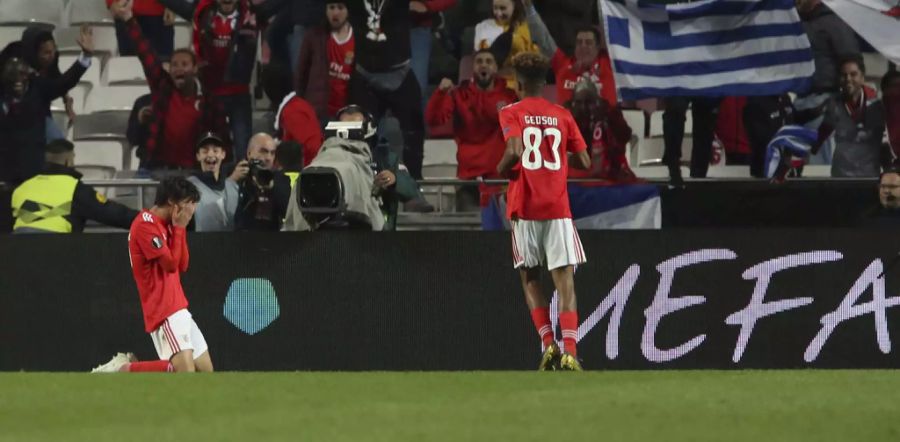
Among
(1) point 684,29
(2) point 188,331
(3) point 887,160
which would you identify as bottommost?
(2) point 188,331

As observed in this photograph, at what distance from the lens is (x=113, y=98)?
1648cm

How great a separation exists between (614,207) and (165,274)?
158 inches

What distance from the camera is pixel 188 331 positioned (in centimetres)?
1066

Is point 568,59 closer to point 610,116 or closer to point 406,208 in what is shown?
point 610,116

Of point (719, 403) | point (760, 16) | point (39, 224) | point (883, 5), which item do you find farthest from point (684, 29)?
point (719, 403)

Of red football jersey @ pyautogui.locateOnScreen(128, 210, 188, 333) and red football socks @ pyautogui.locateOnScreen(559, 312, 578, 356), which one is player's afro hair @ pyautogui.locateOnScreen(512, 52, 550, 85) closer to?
red football socks @ pyautogui.locateOnScreen(559, 312, 578, 356)

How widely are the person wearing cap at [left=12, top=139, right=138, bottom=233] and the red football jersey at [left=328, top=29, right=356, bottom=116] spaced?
2331 millimetres

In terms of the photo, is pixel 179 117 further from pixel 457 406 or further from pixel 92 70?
pixel 457 406

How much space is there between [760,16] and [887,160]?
1.66 meters

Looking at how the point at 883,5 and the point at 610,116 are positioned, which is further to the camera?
the point at 610,116

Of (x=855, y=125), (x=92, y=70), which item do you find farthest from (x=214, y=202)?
(x=855, y=125)

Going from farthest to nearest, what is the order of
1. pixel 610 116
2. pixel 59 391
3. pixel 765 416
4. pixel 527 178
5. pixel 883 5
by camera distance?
pixel 610 116 → pixel 883 5 → pixel 527 178 → pixel 59 391 → pixel 765 416

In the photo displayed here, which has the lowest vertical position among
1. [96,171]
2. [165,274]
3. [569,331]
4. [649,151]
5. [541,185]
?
[569,331]

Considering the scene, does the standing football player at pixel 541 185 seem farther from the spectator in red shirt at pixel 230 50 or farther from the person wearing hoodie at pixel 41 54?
the person wearing hoodie at pixel 41 54
